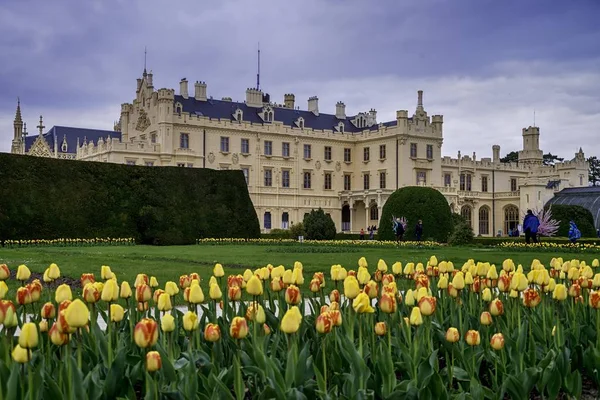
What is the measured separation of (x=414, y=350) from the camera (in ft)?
10.6

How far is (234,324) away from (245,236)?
23.2 metres

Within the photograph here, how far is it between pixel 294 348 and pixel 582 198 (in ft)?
154

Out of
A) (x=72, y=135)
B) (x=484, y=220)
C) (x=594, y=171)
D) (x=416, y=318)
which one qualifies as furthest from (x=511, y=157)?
(x=416, y=318)

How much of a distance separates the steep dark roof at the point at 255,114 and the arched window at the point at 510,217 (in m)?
12.8

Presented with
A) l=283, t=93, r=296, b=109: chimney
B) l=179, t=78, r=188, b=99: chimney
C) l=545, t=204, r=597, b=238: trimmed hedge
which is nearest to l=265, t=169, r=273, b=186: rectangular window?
l=179, t=78, r=188, b=99: chimney

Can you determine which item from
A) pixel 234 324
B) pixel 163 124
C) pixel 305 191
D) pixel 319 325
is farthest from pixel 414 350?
pixel 305 191

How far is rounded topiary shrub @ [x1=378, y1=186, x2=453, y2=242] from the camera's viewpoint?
25.4 m

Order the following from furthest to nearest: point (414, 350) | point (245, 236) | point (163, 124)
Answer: point (163, 124) → point (245, 236) → point (414, 350)

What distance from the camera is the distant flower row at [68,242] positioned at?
65.8 ft

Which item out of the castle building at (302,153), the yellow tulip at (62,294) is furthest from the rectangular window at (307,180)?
the yellow tulip at (62,294)

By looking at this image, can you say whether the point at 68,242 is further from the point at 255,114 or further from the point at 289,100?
the point at 289,100

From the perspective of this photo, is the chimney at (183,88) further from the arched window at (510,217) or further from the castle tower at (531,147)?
the castle tower at (531,147)

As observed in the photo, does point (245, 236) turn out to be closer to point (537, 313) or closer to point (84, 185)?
point (84, 185)

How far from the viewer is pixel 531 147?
211 feet
